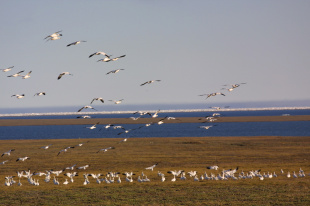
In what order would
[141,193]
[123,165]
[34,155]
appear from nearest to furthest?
[141,193] < [123,165] < [34,155]

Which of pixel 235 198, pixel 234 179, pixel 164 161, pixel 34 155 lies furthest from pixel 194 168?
pixel 34 155

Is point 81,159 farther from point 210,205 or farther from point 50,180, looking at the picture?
point 210,205

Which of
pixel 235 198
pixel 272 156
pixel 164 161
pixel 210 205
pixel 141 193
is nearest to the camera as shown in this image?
pixel 210 205

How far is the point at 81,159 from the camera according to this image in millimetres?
68125

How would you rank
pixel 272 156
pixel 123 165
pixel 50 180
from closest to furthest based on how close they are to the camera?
pixel 50 180 → pixel 123 165 → pixel 272 156

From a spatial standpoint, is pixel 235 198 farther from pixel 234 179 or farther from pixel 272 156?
pixel 272 156

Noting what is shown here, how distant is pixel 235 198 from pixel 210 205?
2910mm

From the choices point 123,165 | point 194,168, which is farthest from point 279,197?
point 123,165

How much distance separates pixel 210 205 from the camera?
33.8m

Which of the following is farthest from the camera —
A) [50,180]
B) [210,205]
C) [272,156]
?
[272,156]

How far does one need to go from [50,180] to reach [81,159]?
20690 mm

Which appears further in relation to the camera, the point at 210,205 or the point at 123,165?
the point at 123,165

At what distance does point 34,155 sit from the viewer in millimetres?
75125

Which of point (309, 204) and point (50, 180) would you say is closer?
point (309, 204)
